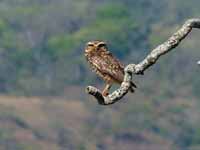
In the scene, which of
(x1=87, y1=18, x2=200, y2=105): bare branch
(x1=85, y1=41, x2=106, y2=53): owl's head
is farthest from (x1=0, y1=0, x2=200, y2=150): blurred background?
(x1=87, y1=18, x2=200, y2=105): bare branch

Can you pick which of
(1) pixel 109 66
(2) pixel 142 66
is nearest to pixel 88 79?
(1) pixel 109 66

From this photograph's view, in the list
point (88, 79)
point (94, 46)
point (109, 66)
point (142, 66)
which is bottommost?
point (142, 66)

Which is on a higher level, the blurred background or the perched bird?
the blurred background

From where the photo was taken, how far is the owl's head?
7.48 metres

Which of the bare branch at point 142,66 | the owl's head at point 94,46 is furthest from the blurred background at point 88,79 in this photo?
the bare branch at point 142,66

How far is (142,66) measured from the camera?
6934 millimetres

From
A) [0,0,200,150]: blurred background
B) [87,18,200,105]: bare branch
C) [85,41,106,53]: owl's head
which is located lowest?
[87,18,200,105]: bare branch

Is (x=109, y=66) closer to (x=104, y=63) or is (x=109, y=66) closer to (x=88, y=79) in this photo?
(x=104, y=63)

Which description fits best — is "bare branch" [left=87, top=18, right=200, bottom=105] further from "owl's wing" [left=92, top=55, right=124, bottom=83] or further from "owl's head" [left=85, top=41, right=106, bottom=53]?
"owl's head" [left=85, top=41, right=106, bottom=53]

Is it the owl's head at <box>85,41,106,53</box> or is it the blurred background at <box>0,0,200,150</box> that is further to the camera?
the blurred background at <box>0,0,200,150</box>

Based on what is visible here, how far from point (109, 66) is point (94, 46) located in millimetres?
208

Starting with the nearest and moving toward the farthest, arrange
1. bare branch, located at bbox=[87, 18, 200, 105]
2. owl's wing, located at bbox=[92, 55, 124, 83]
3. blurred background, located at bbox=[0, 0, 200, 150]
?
bare branch, located at bbox=[87, 18, 200, 105] → owl's wing, located at bbox=[92, 55, 124, 83] → blurred background, located at bbox=[0, 0, 200, 150]

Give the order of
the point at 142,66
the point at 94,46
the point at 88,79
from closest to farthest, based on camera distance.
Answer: the point at 142,66 → the point at 94,46 → the point at 88,79

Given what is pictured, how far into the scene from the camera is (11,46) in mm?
95938
